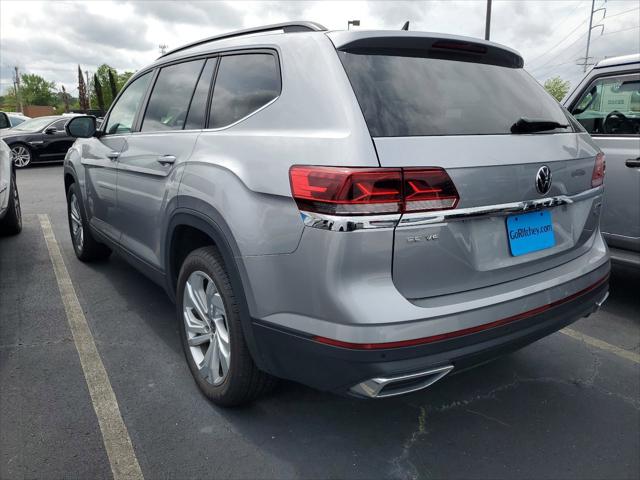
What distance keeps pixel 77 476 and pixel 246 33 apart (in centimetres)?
227

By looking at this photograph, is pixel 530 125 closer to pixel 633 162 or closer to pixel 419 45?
pixel 419 45

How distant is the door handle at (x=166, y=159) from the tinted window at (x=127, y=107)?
35.3 inches

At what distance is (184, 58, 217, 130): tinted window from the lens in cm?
279

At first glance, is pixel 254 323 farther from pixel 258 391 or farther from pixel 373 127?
pixel 373 127

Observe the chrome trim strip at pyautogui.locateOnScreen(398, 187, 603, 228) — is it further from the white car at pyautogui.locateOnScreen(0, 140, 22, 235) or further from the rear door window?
the rear door window

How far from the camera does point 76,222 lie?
5.08m

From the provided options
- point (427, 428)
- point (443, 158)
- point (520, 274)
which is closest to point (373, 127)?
point (443, 158)

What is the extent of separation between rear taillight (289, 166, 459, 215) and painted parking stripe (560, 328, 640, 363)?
2195 millimetres

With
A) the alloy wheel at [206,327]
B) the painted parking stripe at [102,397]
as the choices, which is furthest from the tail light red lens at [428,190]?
the painted parking stripe at [102,397]

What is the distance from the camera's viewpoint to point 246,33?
9.22 feet

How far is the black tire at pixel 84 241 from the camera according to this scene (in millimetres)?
4746

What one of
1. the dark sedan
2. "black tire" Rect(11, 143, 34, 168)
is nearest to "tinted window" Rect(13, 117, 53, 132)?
the dark sedan

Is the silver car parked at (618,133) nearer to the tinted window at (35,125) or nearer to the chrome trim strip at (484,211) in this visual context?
Answer: the chrome trim strip at (484,211)

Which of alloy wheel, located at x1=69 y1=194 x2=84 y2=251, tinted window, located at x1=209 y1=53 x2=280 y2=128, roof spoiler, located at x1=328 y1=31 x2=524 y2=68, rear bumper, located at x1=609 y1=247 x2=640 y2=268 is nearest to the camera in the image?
roof spoiler, located at x1=328 y1=31 x2=524 y2=68
